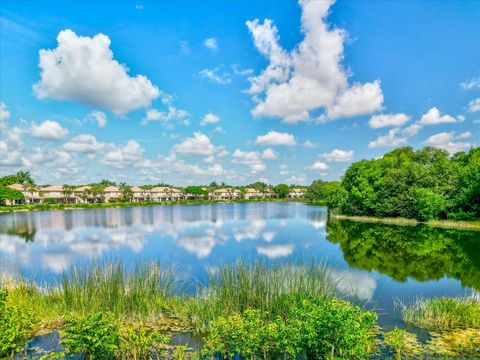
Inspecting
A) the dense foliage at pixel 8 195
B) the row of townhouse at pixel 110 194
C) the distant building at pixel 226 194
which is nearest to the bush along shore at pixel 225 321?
the dense foliage at pixel 8 195

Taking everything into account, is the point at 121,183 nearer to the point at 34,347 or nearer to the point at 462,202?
the point at 462,202

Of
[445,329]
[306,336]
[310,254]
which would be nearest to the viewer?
[306,336]

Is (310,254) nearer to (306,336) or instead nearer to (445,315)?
(445,315)

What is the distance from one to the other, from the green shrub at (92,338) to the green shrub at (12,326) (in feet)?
4.24

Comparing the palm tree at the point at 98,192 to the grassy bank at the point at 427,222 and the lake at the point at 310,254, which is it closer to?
the lake at the point at 310,254

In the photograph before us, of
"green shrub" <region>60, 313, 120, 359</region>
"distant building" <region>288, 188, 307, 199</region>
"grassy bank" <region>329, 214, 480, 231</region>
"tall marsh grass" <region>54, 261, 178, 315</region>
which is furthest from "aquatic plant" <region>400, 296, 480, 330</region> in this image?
"distant building" <region>288, 188, 307, 199</region>

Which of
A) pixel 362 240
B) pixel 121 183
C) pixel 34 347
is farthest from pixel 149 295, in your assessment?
pixel 121 183

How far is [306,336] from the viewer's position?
5539 mm

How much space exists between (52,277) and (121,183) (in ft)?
326

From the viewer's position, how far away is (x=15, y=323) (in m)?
6.78

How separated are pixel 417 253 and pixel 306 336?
1936 cm

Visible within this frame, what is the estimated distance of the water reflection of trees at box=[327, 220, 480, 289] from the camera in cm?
1614

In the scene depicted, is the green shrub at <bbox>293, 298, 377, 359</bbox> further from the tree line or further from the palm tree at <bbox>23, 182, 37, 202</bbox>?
the palm tree at <bbox>23, 182, 37, 202</bbox>

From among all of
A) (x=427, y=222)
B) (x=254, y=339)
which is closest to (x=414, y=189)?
(x=427, y=222)
